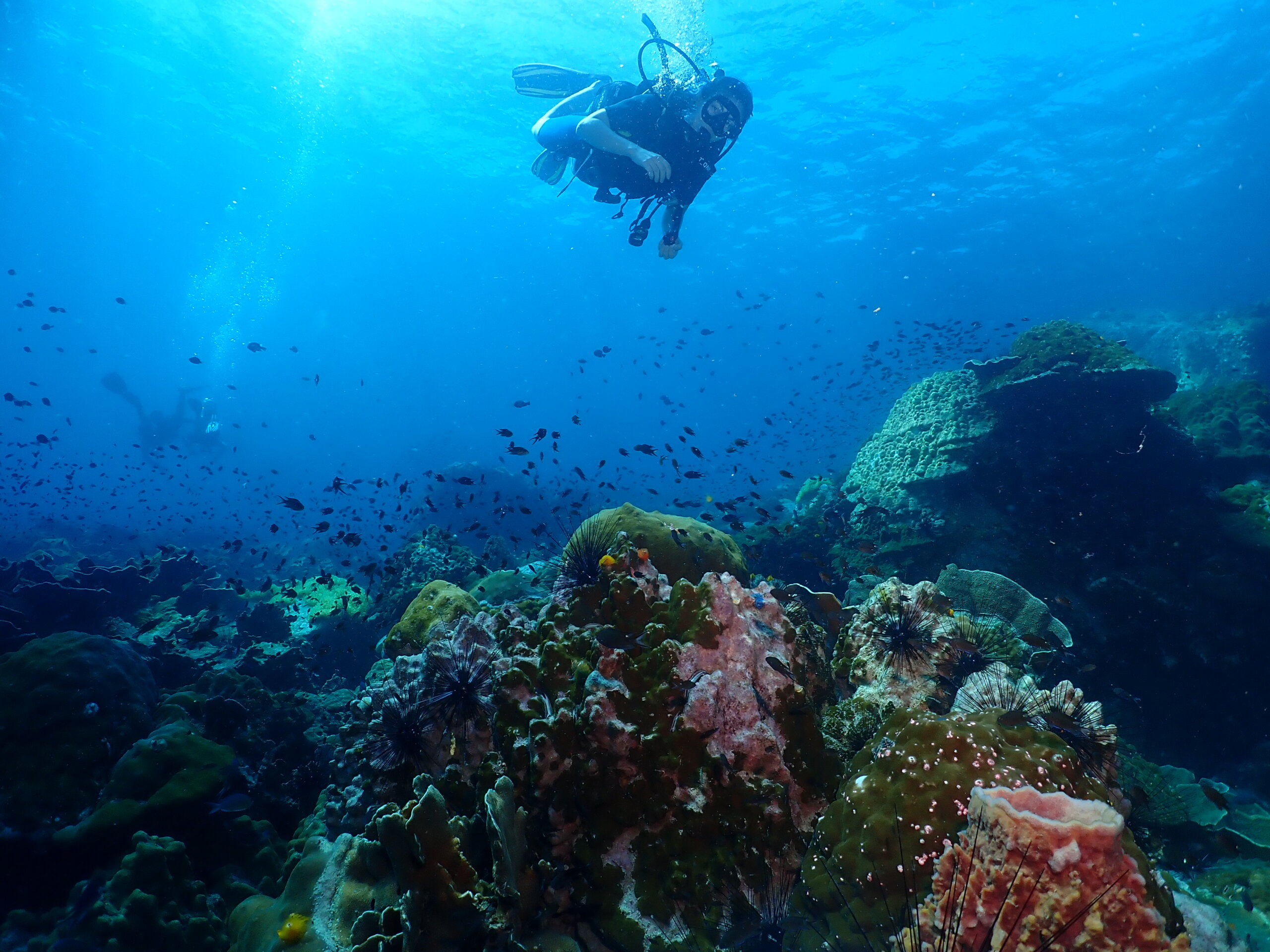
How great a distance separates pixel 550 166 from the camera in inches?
428

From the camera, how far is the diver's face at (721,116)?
7.85 m

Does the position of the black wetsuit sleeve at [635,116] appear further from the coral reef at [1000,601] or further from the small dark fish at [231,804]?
the small dark fish at [231,804]

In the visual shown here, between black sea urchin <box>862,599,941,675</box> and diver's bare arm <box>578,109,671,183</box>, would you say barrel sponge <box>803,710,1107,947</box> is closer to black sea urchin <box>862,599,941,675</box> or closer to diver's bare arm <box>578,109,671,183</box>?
black sea urchin <box>862,599,941,675</box>

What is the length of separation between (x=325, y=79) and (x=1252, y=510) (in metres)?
45.4

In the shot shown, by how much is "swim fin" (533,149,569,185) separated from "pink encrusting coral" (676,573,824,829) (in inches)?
388

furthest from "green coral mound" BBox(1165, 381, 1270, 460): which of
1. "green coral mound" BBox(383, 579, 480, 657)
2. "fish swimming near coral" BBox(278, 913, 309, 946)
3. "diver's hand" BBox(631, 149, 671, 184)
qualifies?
"fish swimming near coral" BBox(278, 913, 309, 946)

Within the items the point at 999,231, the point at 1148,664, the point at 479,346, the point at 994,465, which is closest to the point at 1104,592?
the point at 1148,664

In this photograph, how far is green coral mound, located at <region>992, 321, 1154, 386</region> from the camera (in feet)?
33.8

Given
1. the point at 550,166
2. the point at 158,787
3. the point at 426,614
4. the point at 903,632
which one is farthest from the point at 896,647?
the point at 550,166

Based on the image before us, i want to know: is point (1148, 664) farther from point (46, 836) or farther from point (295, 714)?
point (46, 836)

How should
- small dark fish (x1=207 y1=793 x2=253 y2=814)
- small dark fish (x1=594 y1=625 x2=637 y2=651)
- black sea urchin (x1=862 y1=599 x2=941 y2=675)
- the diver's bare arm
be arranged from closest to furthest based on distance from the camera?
small dark fish (x1=594 y1=625 x2=637 y2=651) < black sea urchin (x1=862 y1=599 x2=941 y2=675) < small dark fish (x1=207 y1=793 x2=253 y2=814) < the diver's bare arm

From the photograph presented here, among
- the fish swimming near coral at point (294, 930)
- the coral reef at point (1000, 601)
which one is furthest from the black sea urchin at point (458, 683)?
the coral reef at point (1000, 601)

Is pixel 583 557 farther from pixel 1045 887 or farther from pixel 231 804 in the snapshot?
pixel 1045 887

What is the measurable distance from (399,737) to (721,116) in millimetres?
9055
